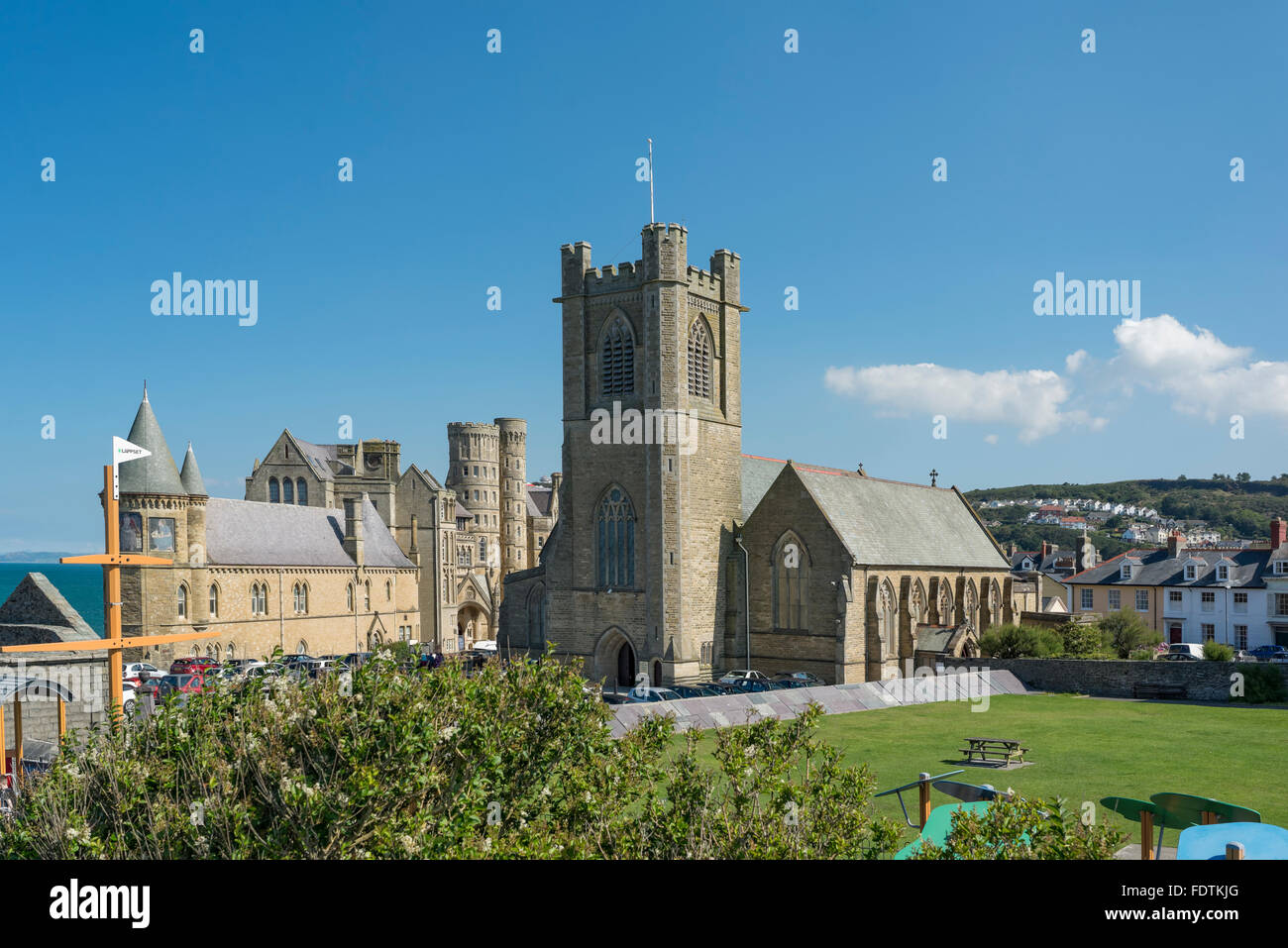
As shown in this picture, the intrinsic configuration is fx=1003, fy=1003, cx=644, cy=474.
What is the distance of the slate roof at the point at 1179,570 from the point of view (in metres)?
60.5

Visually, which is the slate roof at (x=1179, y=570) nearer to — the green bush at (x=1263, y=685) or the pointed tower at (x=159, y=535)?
the green bush at (x=1263, y=685)

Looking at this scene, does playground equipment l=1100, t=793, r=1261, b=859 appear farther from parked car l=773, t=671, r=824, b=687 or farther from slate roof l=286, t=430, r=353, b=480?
slate roof l=286, t=430, r=353, b=480

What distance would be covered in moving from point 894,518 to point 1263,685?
68.3 ft

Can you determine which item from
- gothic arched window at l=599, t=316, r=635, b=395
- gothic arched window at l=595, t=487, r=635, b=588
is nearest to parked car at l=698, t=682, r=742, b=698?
gothic arched window at l=595, t=487, r=635, b=588

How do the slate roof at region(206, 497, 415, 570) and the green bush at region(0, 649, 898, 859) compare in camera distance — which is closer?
the green bush at region(0, 649, 898, 859)

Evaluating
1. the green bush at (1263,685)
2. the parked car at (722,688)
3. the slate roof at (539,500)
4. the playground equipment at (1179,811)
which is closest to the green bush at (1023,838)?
the playground equipment at (1179,811)

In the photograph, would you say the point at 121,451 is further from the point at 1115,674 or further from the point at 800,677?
the point at 1115,674

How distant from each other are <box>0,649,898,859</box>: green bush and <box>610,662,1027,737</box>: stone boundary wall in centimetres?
1404

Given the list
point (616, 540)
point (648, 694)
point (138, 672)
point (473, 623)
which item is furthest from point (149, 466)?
point (473, 623)

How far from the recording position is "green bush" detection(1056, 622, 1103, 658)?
45.2 metres

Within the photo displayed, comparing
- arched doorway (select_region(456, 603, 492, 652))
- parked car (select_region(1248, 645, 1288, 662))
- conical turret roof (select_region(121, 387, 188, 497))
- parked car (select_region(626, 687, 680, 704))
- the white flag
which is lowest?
arched doorway (select_region(456, 603, 492, 652))

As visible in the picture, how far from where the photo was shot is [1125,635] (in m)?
48.7
